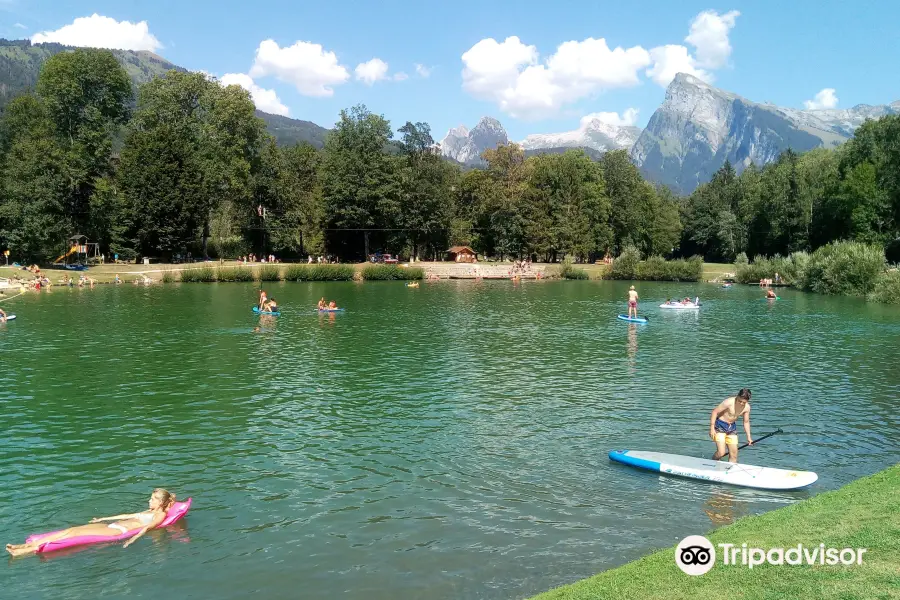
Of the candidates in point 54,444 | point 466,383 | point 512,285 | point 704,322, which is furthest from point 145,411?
point 512,285

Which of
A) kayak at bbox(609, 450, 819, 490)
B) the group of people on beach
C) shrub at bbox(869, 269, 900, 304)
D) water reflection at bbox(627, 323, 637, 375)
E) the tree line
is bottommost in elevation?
kayak at bbox(609, 450, 819, 490)

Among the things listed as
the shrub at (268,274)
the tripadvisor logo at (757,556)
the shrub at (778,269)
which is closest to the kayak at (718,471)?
the tripadvisor logo at (757,556)

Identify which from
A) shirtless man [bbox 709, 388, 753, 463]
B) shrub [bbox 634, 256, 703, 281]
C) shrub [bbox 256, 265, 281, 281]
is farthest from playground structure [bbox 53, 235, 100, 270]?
shirtless man [bbox 709, 388, 753, 463]

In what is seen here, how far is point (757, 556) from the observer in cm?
1012

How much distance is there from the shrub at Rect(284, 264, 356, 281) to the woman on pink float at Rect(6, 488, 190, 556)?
264 ft

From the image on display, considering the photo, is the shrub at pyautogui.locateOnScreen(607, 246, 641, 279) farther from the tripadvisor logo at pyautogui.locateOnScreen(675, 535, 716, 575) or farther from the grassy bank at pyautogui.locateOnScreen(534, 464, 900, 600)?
the tripadvisor logo at pyautogui.locateOnScreen(675, 535, 716, 575)

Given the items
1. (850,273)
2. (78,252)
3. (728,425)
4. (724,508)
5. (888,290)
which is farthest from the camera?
(78,252)

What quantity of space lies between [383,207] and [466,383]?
3254 inches

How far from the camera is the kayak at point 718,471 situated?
53.0ft

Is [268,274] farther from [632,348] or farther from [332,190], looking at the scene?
[632,348]

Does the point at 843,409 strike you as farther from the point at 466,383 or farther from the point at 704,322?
the point at 704,322

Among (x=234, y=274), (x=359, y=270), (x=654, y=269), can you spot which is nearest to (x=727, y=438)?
→ (x=234, y=274)

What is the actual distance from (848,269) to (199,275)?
77.2 m

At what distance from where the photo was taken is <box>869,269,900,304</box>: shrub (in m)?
64.1
